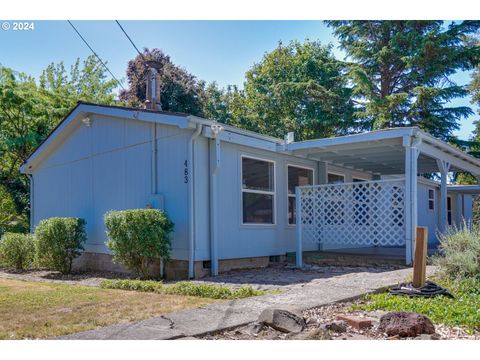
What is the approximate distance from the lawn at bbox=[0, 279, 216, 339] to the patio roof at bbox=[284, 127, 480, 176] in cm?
470

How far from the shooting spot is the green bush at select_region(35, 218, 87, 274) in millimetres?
9680

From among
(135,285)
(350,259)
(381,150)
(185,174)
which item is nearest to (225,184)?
(185,174)

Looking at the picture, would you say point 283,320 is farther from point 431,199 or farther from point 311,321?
point 431,199

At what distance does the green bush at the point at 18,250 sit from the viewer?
10.7m

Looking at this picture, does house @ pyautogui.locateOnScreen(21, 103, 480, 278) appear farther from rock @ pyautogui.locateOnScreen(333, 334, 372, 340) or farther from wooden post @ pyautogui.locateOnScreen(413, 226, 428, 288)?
rock @ pyautogui.locateOnScreen(333, 334, 372, 340)

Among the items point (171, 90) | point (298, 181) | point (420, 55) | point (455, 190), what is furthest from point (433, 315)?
point (171, 90)

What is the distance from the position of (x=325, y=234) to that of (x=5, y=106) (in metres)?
11.6

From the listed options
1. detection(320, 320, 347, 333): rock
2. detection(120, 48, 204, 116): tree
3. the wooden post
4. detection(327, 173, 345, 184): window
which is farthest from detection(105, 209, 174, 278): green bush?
detection(120, 48, 204, 116): tree

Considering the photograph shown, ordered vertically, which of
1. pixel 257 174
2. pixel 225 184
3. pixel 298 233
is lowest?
pixel 298 233

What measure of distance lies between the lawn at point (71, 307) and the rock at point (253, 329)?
3.91ft

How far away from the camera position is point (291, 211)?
10.7 meters

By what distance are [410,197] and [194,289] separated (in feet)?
14.5

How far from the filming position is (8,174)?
16.7m

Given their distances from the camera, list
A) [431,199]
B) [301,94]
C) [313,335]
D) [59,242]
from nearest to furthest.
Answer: [313,335]
[59,242]
[431,199]
[301,94]
